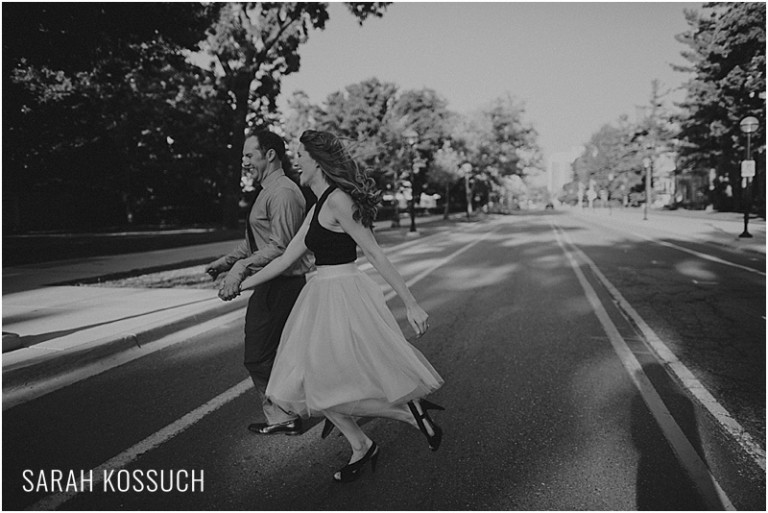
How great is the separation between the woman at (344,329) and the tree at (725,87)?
140ft

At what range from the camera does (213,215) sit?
41.5 metres

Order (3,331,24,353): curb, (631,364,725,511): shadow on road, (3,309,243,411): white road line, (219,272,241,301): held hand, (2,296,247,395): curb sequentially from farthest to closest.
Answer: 1. (3,331,24,353): curb
2. (2,296,247,395): curb
3. (3,309,243,411): white road line
4. (219,272,241,301): held hand
5. (631,364,725,511): shadow on road

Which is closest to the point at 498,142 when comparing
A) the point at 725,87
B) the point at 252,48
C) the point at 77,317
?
the point at 725,87

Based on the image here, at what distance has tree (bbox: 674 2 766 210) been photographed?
36.6m

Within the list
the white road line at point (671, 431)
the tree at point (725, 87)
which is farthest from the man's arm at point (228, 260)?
the tree at point (725, 87)

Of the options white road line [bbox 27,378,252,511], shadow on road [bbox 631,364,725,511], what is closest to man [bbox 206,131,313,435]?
white road line [bbox 27,378,252,511]

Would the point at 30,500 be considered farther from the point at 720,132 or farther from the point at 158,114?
the point at 720,132

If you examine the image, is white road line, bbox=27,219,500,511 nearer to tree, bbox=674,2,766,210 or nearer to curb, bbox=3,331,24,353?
curb, bbox=3,331,24,353

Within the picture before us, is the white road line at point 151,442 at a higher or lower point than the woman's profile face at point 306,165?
lower

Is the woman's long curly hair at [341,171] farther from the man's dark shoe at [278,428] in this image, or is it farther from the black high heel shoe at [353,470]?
the man's dark shoe at [278,428]

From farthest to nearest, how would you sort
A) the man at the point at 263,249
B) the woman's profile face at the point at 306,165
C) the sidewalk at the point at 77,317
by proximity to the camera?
the sidewalk at the point at 77,317 < the man at the point at 263,249 < the woman's profile face at the point at 306,165

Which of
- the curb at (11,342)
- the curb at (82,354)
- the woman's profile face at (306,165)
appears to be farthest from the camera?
the curb at (11,342)

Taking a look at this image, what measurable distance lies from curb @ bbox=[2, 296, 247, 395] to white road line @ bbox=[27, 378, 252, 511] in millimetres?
1885

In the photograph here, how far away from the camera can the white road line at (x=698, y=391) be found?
141 inches
